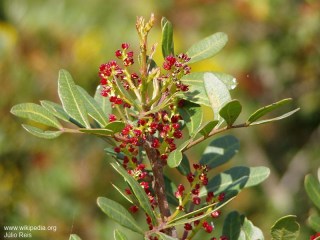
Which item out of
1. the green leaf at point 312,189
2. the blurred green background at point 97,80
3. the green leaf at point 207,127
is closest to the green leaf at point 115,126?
the green leaf at point 207,127

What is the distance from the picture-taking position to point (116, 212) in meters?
0.79

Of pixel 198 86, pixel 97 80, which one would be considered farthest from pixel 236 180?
pixel 97 80

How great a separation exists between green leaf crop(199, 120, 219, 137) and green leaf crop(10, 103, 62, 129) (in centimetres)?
22

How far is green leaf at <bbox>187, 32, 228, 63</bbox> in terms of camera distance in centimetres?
95

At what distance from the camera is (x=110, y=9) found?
3.90m

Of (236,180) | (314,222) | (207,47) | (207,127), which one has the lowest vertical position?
(314,222)

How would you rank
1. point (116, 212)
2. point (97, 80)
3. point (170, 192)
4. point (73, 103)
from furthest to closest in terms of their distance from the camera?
point (97, 80), point (170, 192), point (73, 103), point (116, 212)

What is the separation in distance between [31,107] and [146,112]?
180 mm

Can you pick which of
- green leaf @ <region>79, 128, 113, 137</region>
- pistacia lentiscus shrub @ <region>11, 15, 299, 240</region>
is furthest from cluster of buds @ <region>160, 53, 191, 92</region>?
green leaf @ <region>79, 128, 113, 137</region>

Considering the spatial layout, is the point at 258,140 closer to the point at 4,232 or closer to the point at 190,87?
the point at 4,232

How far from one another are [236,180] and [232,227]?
8 centimetres

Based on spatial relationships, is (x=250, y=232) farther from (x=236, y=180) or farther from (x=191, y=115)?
(x=191, y=115)

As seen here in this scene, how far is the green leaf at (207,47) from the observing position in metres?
0.95

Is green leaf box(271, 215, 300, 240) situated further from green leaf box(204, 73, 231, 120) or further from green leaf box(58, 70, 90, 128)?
green leaf box(58, 70, 90, 128)
